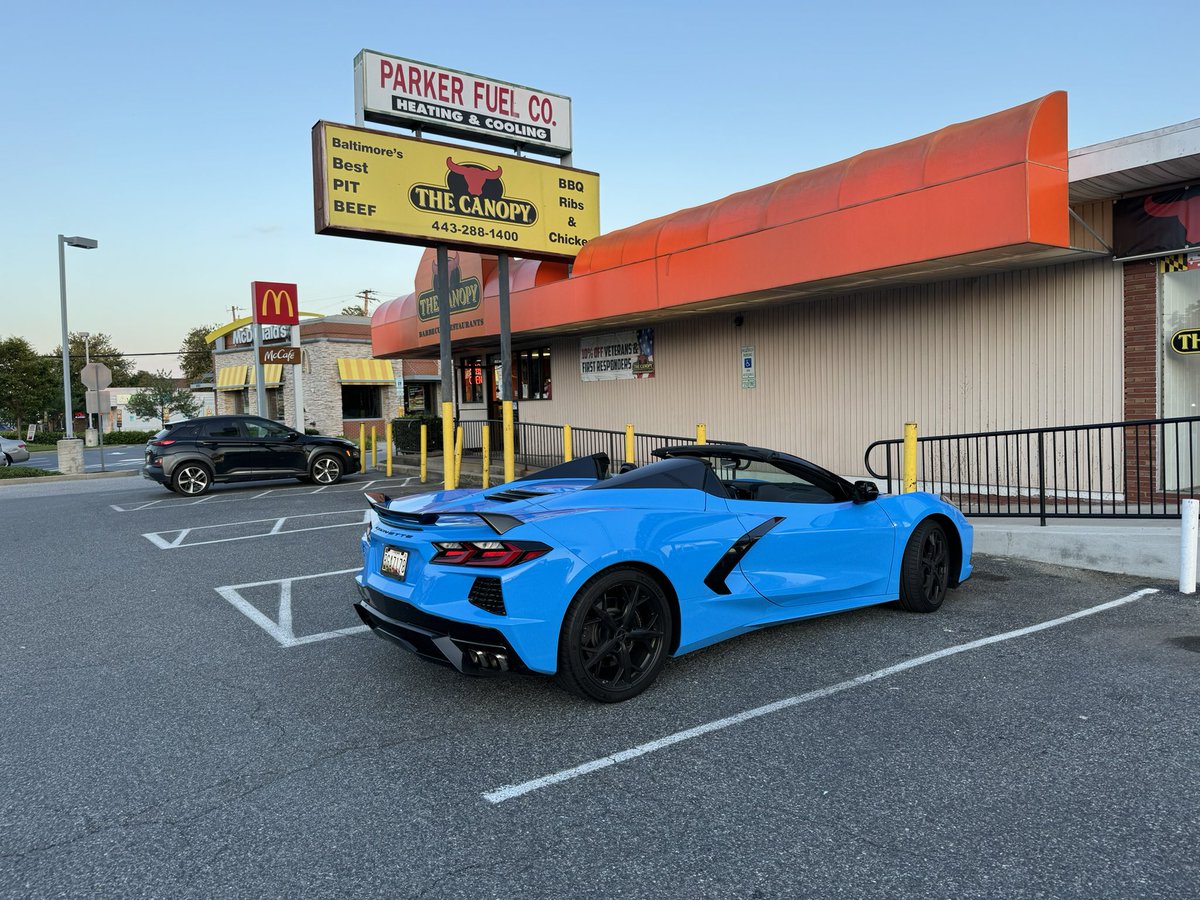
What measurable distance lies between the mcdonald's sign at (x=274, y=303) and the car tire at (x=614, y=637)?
75.4ft

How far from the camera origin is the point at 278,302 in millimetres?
25094

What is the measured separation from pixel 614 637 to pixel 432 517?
111cm

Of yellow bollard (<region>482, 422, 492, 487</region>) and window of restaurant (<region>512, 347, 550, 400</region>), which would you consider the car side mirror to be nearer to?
yellow bollard (<region>482, 422, 492, 487</region>)

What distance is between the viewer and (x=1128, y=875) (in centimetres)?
265

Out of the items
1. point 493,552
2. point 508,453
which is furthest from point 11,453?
point 493,552

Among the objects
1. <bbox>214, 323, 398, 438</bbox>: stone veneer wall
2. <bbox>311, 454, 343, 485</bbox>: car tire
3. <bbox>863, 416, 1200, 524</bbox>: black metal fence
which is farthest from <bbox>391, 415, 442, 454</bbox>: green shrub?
<bbox>214, 323, 398, 438</bbox>: stone veneer wall

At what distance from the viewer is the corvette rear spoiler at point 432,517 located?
158 inches

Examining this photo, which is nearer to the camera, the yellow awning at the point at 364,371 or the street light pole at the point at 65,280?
the street light pole at the point at 65,280

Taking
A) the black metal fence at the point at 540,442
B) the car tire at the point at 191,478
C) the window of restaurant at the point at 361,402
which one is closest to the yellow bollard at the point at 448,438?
the black metal fence at the point at 540,442

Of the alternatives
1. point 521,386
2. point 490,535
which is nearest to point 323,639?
point 490,535

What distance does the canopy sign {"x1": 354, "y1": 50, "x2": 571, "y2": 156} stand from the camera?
47.8ft

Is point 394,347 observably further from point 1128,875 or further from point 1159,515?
point 1128,875

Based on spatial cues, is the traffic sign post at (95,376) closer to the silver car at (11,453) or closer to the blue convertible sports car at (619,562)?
the silver car at (11,453)

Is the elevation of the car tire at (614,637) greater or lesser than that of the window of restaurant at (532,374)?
lesser
